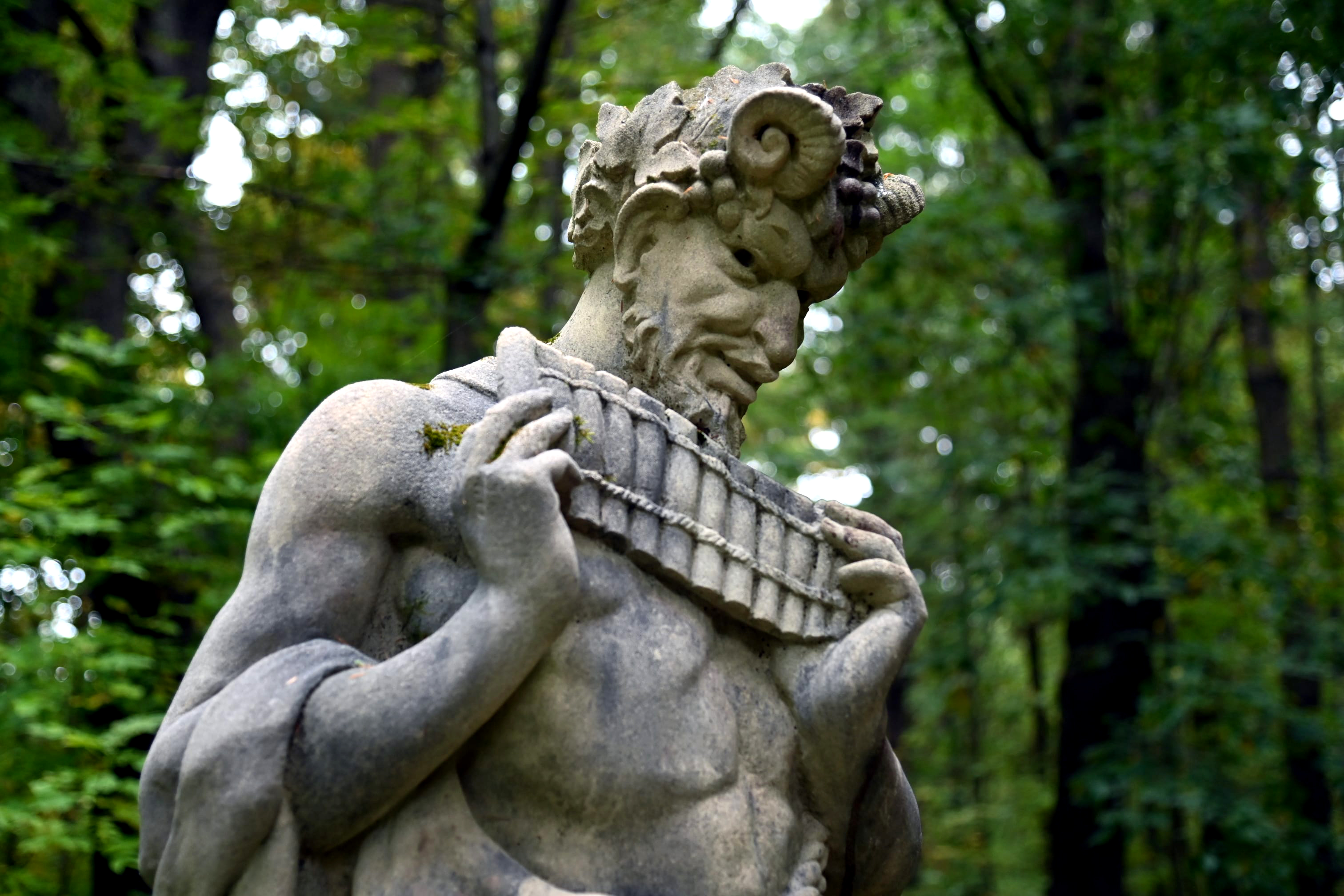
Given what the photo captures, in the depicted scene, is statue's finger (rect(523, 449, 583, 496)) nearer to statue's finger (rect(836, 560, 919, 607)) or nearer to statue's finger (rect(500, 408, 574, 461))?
statue's finger (rect(500, 408, 574, 461))

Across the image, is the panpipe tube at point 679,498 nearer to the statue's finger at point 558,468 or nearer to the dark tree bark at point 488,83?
the statue's finger at point 558,468

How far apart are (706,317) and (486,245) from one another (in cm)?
678

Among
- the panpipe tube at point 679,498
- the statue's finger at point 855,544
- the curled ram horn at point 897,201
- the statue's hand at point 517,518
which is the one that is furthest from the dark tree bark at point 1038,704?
the statue's hand at point 517,518

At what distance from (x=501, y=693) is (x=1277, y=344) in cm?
1627

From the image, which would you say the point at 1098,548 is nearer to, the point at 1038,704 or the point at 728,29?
the point at 728,29

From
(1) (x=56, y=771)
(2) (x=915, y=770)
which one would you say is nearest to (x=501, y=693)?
(1) (x=56, y=771)

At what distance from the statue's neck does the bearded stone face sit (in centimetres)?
3

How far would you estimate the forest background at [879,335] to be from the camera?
8117 mm

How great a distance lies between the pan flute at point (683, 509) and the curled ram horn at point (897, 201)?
31.4 inches

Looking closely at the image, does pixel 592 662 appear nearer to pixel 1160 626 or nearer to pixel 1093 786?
pixel 1093 786

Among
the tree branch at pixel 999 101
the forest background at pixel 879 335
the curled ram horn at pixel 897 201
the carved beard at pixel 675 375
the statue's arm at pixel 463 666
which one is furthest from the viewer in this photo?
the tree branch at pixel 999 101

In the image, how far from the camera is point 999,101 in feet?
39.0

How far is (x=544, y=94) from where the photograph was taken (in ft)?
33.3

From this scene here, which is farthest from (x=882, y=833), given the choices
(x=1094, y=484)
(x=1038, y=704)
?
(x=1038, y=704)
